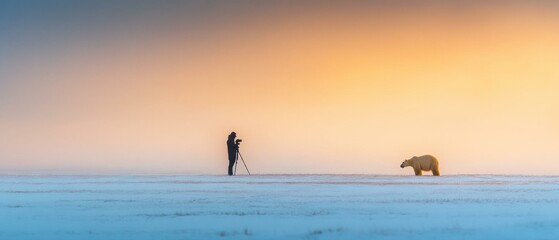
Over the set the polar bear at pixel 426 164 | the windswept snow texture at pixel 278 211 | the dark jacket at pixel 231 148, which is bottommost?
the windswept snow texture at pixel 278 211

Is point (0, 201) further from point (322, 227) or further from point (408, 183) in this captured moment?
point (408, 183)

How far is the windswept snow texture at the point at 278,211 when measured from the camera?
496 inches

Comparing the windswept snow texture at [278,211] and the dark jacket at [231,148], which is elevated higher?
the dark jacket at [231,148]

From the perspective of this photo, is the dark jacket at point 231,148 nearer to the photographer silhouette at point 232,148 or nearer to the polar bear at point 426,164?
the photographer silhouette at point 232,148

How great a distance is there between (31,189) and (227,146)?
9574mm

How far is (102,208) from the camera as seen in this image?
53.3 ft

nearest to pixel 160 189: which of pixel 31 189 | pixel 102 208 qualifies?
pixel 31 189

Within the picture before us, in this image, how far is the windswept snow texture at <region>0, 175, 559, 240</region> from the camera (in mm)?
12602

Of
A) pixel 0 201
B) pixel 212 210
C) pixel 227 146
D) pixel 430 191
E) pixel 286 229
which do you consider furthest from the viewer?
pixel 227 146

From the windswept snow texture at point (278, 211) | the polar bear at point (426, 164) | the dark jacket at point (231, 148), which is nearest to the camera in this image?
the windswept snow texture at point (278, 211)

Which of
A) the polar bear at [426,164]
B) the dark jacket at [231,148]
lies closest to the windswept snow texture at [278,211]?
the dark jacket at [231,148]

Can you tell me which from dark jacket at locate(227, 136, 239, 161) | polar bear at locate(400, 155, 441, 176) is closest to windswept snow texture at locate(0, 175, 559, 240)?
dark jacket at locate(227, 136, 239, 161)

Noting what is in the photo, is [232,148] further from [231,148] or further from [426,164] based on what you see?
[426,164]

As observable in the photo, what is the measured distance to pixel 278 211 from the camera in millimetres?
15609
